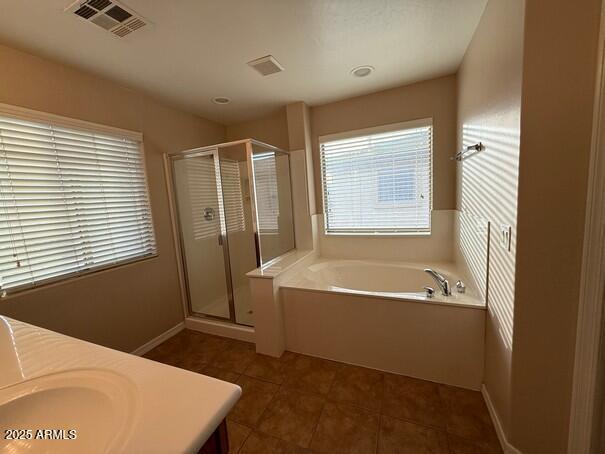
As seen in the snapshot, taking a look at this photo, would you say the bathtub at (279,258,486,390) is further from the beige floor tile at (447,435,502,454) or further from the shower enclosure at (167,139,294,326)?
the shower enclosure at (167,139,294,326)

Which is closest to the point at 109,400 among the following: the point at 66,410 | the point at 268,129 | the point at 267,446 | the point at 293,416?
the point at 66,410

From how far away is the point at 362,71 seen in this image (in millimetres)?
2131

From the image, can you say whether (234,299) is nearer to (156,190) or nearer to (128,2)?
(156,190)

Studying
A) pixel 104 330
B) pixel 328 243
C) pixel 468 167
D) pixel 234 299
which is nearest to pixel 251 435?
pixel 234 299

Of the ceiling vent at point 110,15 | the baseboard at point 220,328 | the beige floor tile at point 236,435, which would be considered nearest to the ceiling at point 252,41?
the ceiling vent at point 110,15

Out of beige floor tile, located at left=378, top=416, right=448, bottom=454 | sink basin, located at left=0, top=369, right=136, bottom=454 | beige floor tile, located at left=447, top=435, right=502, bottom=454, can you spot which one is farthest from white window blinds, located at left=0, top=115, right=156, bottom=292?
beige floor tile, located at left=447, top=435, right=502, bottom=454

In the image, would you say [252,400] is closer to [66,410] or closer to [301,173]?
[66,410]

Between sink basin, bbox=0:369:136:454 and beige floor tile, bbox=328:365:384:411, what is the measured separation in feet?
4.75

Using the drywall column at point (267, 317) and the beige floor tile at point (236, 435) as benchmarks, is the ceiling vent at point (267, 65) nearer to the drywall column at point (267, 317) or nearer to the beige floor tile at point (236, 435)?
the drywall column at point (267, 317)

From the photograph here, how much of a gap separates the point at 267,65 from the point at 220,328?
8.00ft

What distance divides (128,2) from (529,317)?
98.8 inches

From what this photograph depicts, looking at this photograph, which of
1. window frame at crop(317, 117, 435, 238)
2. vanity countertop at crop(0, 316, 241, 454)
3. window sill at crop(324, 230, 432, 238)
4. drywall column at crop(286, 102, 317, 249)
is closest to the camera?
vanity countertop at crop(0, 316, 241, 454)

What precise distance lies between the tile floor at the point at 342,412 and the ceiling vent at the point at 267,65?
7.87 ft

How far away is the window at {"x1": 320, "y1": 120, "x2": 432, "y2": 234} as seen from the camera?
252 centimetres
